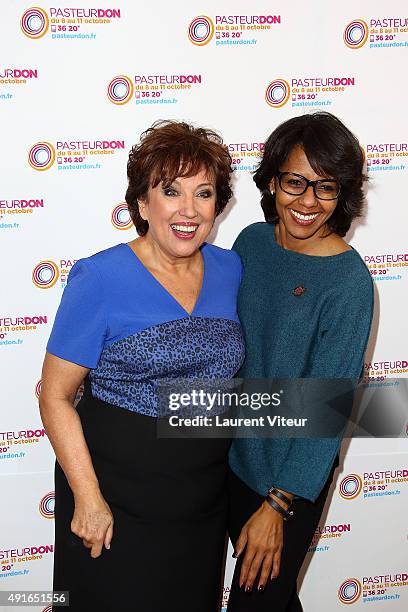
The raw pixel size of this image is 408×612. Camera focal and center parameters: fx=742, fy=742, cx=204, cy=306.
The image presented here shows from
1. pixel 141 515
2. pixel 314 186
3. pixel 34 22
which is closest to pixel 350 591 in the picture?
pixel 141 515

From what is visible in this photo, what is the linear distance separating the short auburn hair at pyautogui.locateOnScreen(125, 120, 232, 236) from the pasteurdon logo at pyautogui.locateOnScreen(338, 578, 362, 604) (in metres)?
1.65

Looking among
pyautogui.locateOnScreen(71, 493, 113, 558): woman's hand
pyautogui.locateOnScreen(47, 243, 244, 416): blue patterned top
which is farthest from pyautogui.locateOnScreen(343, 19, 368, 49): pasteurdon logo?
pyautogui.locateOnScreen(71, 493, 113, 558): woman's hand

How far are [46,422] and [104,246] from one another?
0.80 m

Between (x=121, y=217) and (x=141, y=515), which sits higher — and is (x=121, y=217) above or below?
above

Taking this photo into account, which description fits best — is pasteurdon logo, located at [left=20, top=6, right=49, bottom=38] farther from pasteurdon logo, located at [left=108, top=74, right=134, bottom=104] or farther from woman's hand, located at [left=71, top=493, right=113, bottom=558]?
woman's hand, located at [left=71, top=493, right=113, bottom=558]

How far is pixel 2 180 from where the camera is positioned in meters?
2.16

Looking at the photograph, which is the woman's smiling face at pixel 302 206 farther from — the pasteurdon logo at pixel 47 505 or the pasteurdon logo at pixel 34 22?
the pasteurdon logo at pixel 47 505

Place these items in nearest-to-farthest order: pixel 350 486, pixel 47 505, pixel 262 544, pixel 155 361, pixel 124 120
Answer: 1. pixel 155 361
2. pixel 262 544
3. pixel 124 120
4. pixel 47 505
5. pixel 350 486

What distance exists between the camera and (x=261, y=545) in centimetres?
168

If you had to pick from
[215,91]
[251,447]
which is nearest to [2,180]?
[215,91]

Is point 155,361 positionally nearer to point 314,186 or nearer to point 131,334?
point 131,334

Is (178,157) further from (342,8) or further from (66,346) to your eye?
(342,8)

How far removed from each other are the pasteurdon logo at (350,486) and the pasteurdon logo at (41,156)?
4.72 ft

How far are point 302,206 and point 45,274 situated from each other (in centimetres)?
92
